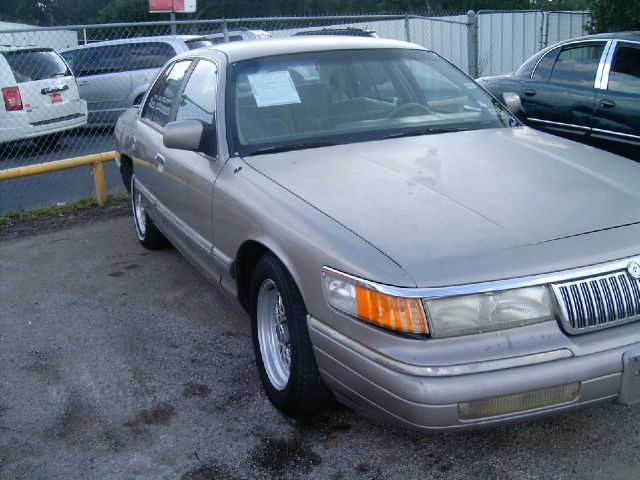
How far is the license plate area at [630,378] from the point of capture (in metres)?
2.76

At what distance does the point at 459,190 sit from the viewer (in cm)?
340

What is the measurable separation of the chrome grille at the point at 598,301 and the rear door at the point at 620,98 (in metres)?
4.01

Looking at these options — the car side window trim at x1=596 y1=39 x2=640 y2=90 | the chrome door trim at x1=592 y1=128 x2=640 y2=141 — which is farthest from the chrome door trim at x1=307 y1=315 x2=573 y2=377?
the car side window trim at x1=596 y1=39 x2=640 y2=90

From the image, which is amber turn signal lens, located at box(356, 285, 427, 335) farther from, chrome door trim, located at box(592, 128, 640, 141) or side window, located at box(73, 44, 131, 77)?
side window, located at box(73, 44, 131, 77)

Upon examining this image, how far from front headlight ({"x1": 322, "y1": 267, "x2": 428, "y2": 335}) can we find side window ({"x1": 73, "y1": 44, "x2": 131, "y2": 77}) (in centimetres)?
1197

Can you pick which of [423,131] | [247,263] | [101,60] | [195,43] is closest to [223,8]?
[101,60]

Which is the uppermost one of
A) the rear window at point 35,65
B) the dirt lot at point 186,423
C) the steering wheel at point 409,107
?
the rear window at point 35,65

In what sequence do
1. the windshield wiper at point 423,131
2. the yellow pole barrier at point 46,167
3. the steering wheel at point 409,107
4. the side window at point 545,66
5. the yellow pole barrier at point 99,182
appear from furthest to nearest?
the yellow pole barrier at point 99,182 < the side window at point 545,66 < the yellow pole barrier at point 46,167 < the steering wheel at point 409,107 < the windshield wiper at point 423,131

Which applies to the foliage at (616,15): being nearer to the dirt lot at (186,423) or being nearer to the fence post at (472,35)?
the fence post at (472,35)

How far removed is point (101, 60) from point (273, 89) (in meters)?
11.0

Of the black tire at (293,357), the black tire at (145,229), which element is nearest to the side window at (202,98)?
the black tire at (293,357)

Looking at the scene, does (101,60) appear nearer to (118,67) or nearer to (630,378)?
(118,67)

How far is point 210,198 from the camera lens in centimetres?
413

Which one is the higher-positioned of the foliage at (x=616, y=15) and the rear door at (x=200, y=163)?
the foliage at (x=616, y=15)
